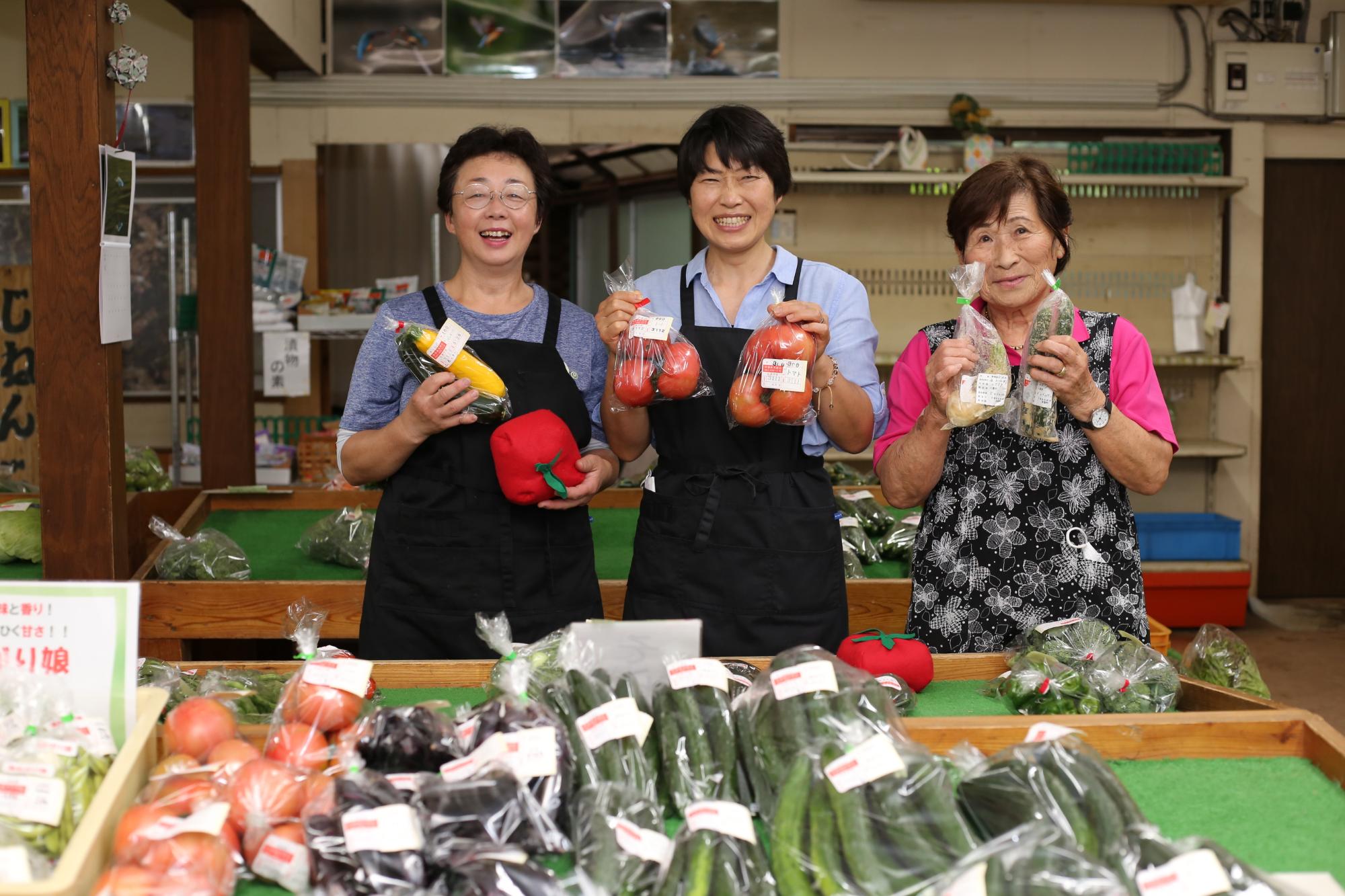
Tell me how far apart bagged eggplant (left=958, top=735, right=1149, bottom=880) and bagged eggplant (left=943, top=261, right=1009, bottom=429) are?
29.2 inches

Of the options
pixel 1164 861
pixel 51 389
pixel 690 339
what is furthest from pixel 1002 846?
pixel 51 389

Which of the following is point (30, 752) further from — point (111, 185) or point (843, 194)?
point (843, 194)

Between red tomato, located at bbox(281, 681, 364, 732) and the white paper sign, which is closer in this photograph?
red tomato, located at bbox(281, 681, 364, 732)

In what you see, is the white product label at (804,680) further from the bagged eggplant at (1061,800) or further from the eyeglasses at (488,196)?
the eyeglasses at (488,196)

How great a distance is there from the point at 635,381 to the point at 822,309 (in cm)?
38

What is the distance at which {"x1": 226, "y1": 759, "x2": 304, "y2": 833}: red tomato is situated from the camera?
1328 mm

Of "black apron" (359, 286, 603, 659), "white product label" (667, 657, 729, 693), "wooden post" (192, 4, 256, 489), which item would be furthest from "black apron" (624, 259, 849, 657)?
"wooden post" (192, 4, 256, 489)

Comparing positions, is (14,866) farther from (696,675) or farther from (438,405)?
(438,405)

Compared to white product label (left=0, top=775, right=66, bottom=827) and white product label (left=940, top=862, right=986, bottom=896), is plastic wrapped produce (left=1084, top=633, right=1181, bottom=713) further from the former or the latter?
white product label (left=0, top=775, right=66, bottom=827)

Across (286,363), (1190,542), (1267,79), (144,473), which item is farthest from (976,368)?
(1267,79)

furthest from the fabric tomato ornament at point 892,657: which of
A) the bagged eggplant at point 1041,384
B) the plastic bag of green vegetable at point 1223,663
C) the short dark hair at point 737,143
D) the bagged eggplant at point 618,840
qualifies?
the short dark hair at point 737,143

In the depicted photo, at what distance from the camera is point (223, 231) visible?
15.0ft

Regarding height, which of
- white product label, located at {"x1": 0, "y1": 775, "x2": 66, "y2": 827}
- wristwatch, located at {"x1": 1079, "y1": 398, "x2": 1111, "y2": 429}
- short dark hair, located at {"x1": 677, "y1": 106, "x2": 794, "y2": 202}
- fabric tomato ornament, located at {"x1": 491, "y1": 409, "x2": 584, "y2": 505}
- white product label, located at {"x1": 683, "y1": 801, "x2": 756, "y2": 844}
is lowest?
white product label, located at {"x1": 683, "y1": 801, "x2": 756, "y2": 844}

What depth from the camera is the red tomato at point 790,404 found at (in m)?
2.03
